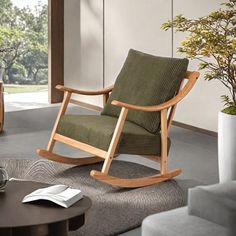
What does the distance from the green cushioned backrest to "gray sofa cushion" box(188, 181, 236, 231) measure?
215 centimetres

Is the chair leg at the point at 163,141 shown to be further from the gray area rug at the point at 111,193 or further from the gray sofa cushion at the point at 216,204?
the gray sofa cushion at the point at 216,204

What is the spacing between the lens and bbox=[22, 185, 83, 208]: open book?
347cm

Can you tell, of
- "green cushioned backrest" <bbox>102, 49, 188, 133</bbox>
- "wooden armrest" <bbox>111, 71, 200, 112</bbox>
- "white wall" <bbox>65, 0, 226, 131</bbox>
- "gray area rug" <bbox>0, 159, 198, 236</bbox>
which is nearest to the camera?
"gray area rug" <bbox>0, 159, 198, 236</bbox>

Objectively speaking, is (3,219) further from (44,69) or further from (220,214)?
(44,69)

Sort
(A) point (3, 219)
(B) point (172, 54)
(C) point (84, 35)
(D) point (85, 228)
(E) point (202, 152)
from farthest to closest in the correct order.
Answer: (C) point (84, 35) → (B) point (172, 54) → (E) point (202, 152) → (D) point (85, 228) → (A) point (3, 219)

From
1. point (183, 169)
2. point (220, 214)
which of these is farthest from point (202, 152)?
point (220, 214)

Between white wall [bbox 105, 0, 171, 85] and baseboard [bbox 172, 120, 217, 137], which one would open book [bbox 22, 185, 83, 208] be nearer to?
baseboard [bbox 172, 120, 217, 137]

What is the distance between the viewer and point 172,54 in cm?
650

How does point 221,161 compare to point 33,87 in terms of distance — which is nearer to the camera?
point 221,161

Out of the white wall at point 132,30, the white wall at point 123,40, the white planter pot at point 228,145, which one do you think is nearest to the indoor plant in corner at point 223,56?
the white planter pot at point 228,145

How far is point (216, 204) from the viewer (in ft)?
8.19

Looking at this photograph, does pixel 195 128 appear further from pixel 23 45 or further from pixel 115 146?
pixel 23 45

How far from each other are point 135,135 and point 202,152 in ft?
4.02

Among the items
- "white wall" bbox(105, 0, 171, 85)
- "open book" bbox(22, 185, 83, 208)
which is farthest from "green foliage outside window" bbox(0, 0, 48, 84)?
"open book" bbox(22, 185, 83, 208)
